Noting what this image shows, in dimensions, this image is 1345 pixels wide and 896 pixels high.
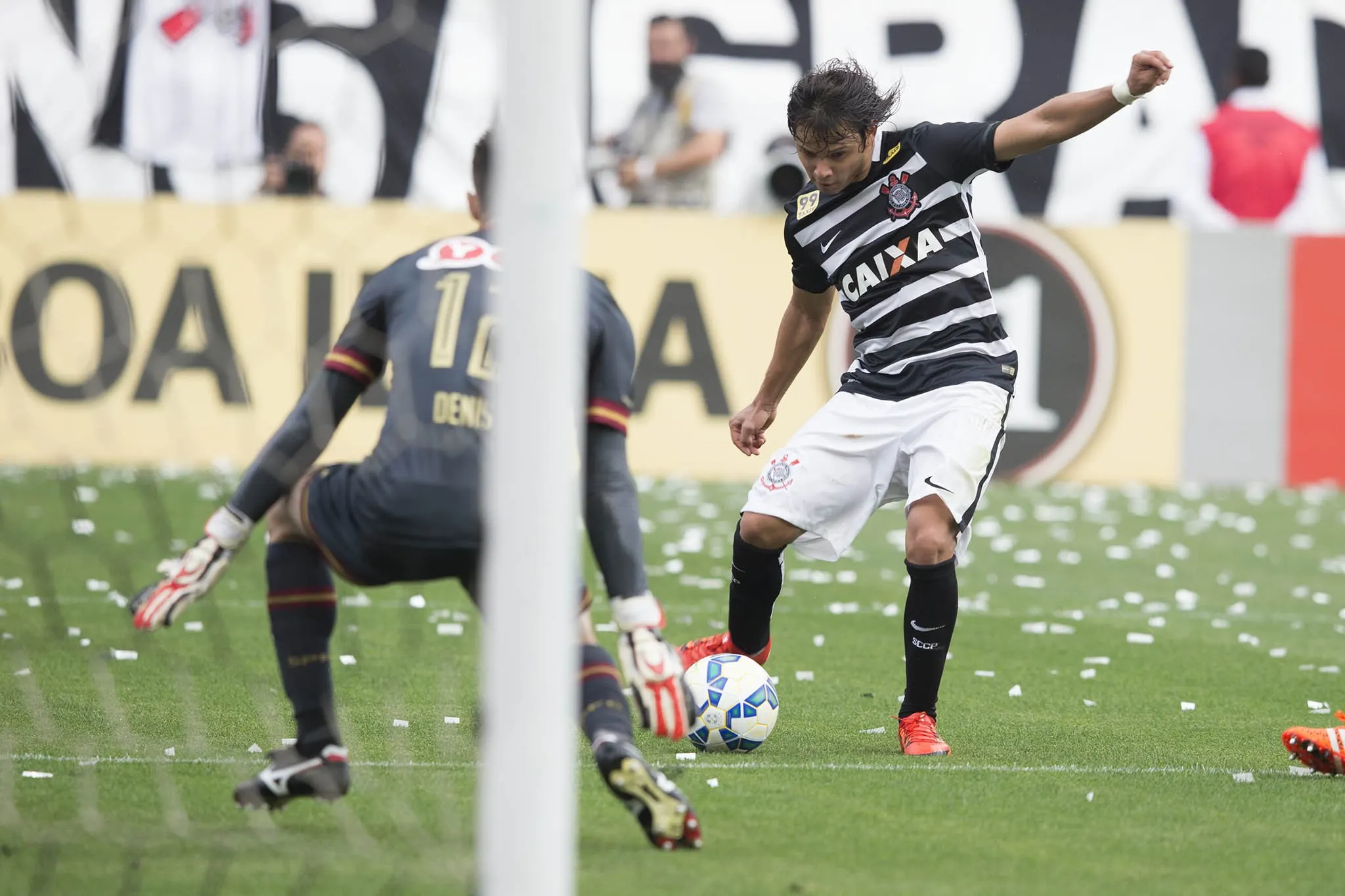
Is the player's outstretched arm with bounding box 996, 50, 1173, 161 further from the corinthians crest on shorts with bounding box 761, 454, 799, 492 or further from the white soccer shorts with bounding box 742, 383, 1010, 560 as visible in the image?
the corinthians crest on shorts with bounding box 761, 454, 799, 492

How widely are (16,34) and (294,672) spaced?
423 inches

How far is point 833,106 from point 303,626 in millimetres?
2194

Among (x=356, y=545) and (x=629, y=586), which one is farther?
(x=356, y=545)

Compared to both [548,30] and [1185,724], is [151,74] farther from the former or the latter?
[548,30]

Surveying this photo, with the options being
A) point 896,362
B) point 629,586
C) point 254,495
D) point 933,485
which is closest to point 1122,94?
point 896,362

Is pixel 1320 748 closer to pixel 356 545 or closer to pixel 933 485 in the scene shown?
pixel 933 485

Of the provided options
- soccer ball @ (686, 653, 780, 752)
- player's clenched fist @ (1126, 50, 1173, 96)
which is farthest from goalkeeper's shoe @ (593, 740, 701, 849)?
player's clenched fist @ (1126, 50, 1173, 96)

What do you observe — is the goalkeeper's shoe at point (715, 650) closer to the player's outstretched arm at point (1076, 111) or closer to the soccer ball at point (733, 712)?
the soccer ball at point (733, 712)

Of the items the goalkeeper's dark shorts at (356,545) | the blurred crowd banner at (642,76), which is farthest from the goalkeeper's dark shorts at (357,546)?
the blurred crowd banner at (642,76)

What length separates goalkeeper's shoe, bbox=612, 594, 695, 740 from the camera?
13.1 feet

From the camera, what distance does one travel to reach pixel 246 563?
9883 mm

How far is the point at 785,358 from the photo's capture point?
614cm

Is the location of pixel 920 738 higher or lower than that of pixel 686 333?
lower

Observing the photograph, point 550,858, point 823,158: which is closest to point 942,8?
point 823,158
